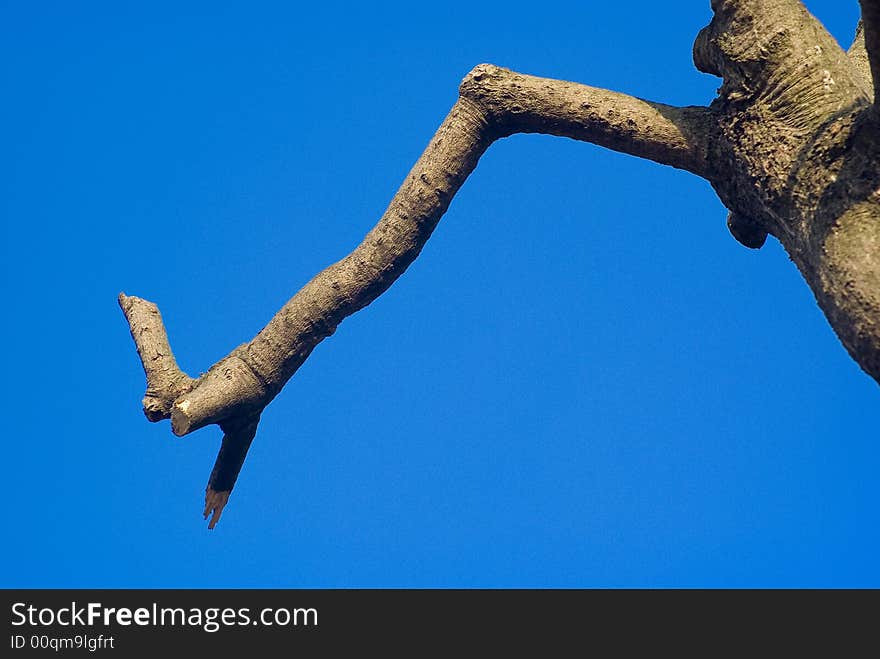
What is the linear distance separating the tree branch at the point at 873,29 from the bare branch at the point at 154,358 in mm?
1601

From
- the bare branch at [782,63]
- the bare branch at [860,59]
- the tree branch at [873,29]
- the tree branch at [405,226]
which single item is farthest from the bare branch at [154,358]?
the bare branch at [860,59]

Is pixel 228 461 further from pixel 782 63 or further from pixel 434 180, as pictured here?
pixel 782 63

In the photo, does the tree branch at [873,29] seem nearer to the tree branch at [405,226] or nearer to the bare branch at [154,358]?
the tree branch at [405,226]

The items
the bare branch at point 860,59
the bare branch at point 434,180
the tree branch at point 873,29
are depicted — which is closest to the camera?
the tree branch at point 873,29

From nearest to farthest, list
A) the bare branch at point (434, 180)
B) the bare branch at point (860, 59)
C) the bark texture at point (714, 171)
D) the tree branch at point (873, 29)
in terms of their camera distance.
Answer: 1. the tree branch at point (873, 29)
2. the bark texture at point (714, 171)
3. the bare branch at point (860, 59)
4. the bare branch at point (434, 180)

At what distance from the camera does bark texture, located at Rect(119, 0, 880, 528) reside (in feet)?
5.07

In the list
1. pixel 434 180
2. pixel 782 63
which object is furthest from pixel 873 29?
pixel 434 180

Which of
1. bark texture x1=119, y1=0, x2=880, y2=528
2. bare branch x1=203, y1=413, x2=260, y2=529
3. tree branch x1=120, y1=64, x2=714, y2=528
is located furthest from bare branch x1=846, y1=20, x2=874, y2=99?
bare branch x1=203, y1=413, x2=260, y2=529

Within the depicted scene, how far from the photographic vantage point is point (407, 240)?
6.92 ft

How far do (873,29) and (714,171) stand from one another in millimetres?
600

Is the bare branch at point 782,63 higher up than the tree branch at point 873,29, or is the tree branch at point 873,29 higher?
the bare branch at point 782,63

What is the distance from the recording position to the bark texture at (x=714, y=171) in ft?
5.07

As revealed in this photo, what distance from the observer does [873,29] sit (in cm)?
138

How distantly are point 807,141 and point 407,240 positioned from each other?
0.92 metres
